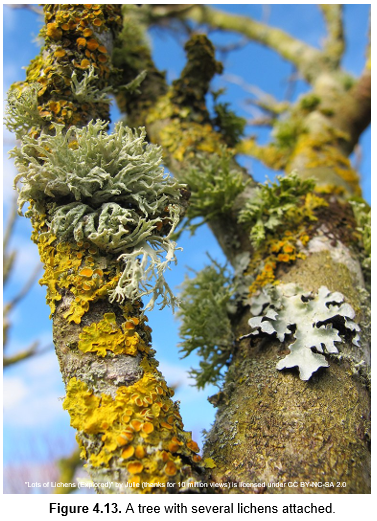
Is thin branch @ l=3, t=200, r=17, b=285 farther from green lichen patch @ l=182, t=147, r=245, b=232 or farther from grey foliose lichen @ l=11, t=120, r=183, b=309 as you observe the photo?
grey foliose lichen @ l=11, t=120, r=183, b=309

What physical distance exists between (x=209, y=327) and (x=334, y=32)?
4.77m

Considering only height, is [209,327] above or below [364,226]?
below

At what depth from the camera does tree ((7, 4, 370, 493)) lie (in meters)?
1.33

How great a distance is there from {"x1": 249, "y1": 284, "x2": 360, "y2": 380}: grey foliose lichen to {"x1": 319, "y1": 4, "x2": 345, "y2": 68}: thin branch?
3.90 m

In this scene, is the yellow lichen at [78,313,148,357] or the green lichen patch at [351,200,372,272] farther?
the green lichen patch at [351,200,372,272]

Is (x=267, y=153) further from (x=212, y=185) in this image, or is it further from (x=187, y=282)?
(x=187, y=282)

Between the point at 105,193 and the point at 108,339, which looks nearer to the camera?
the point at 108,339

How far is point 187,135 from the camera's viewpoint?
2512mm

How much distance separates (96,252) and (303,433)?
1000mm

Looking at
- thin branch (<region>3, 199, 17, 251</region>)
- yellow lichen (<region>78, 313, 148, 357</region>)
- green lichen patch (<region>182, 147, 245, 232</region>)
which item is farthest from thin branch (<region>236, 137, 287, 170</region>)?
thin branch (<region>3, 199, 17, 251</region>)

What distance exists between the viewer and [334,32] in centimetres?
509


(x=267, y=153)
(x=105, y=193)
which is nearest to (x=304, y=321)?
(x=105, y=193)
